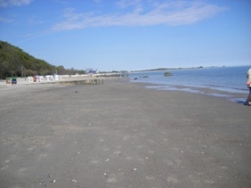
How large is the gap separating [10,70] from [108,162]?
253 ft

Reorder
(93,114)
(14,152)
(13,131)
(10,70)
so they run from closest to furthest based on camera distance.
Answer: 1. (14,152)
2. (13,131)
3. (93,114)
4. (10,70)

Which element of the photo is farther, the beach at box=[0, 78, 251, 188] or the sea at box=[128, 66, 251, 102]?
the sea at box=[128, 66, 251, 102]

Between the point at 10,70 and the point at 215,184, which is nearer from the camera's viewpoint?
the point at 215,184

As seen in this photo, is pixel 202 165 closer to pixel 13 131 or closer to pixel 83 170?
pixel 83 170

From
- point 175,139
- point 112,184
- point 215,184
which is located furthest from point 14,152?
point 215,184

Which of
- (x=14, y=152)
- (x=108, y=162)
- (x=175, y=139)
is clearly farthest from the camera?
(x=175, y=139)

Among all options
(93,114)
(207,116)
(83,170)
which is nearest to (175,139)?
(83,170)

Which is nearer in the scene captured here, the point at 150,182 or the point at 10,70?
the point at 150,182

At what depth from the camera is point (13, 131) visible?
8.20 metres

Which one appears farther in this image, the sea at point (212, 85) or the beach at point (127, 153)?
the sea at point (212, 85)

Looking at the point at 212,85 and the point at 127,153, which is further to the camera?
the point at 212,85

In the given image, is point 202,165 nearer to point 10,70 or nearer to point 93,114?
point 93,114

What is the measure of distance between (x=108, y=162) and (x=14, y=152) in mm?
2449

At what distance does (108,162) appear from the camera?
5.25 metres
